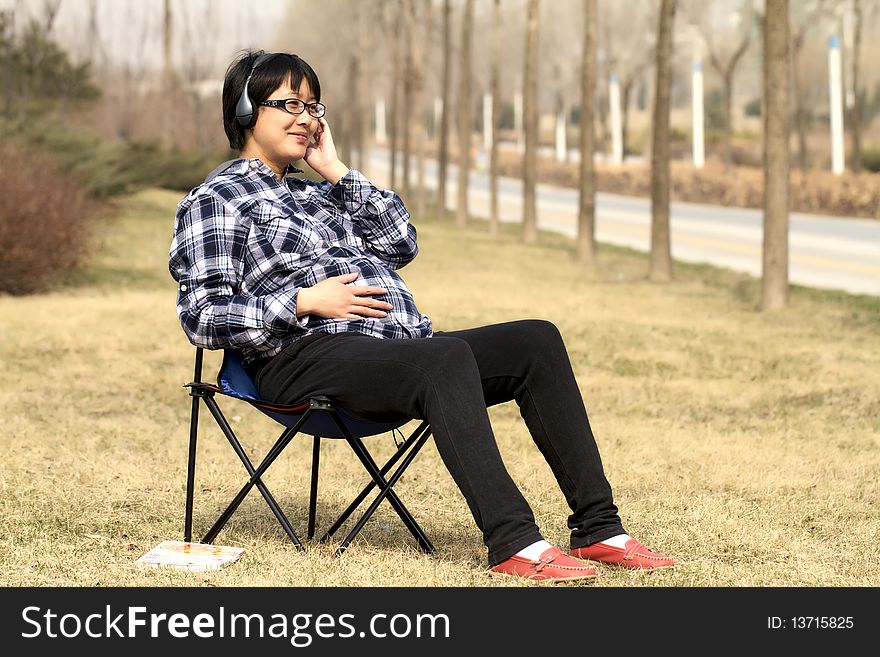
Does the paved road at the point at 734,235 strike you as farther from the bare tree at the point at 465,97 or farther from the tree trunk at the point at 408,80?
the tree trunk at the point at 408,80

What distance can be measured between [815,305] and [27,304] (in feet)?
23.8

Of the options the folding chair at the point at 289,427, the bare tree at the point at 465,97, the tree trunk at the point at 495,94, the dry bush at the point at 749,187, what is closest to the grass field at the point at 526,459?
the folding chair at the point at 289,427

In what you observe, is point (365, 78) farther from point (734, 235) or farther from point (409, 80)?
point (734, 235)

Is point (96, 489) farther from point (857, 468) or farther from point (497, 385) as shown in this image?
point (857, 468)

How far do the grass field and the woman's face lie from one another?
1.20 m

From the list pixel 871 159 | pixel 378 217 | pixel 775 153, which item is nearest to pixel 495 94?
pixel 775 153

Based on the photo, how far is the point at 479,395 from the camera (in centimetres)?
376

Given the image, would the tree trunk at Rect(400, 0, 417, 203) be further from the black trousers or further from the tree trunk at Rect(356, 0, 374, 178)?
the black trousers

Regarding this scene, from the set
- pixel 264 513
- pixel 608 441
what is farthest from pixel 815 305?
pixel 264 513

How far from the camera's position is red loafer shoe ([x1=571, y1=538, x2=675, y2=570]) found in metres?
3.97

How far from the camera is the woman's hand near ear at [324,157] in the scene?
4.39m

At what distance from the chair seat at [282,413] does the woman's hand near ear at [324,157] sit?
639 mm

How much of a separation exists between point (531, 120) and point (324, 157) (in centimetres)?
2134

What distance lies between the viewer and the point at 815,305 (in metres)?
13.1
